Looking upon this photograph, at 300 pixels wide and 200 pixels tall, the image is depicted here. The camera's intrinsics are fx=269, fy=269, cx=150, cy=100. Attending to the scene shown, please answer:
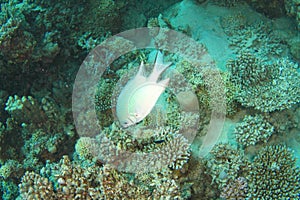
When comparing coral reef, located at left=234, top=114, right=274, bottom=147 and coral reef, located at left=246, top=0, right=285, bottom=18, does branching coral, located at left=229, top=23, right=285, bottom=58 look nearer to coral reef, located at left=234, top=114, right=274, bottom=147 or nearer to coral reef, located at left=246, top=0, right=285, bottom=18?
coral reef, located at left=246, top=0, right=285, bottom=18

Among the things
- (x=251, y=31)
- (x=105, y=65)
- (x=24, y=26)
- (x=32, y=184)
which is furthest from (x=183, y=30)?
(x=32, y=184)

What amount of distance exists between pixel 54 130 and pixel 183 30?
113 inches

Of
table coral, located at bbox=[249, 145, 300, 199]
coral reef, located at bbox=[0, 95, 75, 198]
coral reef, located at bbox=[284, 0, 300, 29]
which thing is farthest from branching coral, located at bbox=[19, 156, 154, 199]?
coral reef, located at bbox=[284, 0, 300, 29]

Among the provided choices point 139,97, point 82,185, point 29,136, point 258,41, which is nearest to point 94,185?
point 82,185

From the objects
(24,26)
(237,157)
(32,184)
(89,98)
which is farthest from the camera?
(24,26)

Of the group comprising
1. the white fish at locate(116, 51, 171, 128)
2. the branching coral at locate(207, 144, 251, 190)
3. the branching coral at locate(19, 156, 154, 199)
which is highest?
the white fish at locate(116, 51, 171, 128)

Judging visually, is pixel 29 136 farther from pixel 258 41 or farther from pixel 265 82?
pixel 258 41

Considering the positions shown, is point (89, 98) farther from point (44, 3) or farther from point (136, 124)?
point (44, 3)

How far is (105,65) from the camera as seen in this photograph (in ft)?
15.0

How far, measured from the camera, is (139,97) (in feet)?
10.5

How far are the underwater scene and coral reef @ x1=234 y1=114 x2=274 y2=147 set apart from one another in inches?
0.6

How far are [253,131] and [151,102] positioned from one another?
4.98ft

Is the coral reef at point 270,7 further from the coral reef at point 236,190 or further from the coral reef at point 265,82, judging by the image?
the coral reef at point 236,190

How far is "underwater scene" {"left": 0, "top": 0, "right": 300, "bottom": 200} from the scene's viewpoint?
126 inches
